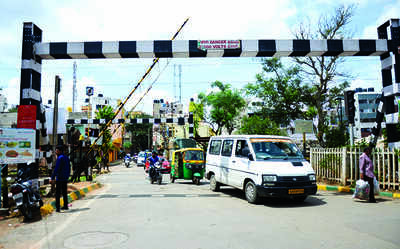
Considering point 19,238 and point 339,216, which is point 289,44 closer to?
point 339,216

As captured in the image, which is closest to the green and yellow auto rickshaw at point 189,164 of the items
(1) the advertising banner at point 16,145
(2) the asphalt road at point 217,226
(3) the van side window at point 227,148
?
(3) the van side window at point 227,148

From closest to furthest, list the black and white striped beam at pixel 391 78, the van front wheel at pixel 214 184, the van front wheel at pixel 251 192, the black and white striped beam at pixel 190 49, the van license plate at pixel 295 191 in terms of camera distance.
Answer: the van license plate at pixel 295 191 → the van front wheel at pixel 251 192 → the black and white striped beam at pixel 190 49 → the black and white striped beam at pixel 391 78 → the van front wheel at pixel 214 184

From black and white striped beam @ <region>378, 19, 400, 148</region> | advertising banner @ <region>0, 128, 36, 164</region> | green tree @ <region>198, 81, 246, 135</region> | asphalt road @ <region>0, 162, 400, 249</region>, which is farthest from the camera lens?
green tree @ <region>198, 81, 246, 135</region>

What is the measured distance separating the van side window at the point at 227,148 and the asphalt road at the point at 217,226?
6.02ft

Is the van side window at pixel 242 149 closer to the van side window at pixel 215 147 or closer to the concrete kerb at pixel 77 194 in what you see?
the van side window at pixel 215 147

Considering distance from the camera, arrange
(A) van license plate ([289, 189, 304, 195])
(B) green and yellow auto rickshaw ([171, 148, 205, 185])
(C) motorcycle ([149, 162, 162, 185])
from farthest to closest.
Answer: (B) green and yellow auto rickshaw ([171, 148, 205, 185]) → (C) motorcycle ([149, 162, 162, 185]) → (A) van license plate ([289, 189, 304, 195])

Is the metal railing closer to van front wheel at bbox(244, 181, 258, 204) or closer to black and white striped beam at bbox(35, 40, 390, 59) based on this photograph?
black and white striped beam at bbox(35, 40, 390, 59)

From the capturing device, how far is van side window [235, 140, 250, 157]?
933 cm

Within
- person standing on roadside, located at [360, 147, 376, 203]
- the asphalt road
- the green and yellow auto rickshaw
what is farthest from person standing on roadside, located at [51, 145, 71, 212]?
person standing on roadside, located at [360, 147, 376, 203]

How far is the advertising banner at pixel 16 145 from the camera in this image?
780 centimetres

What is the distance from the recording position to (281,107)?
69.4 ft

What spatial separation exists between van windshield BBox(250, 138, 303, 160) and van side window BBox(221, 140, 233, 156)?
1141mm

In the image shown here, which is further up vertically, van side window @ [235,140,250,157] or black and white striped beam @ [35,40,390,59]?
black and white striped beam @ [35,40,390,59]

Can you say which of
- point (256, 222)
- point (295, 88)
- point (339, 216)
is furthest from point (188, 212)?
point (295, 88)
